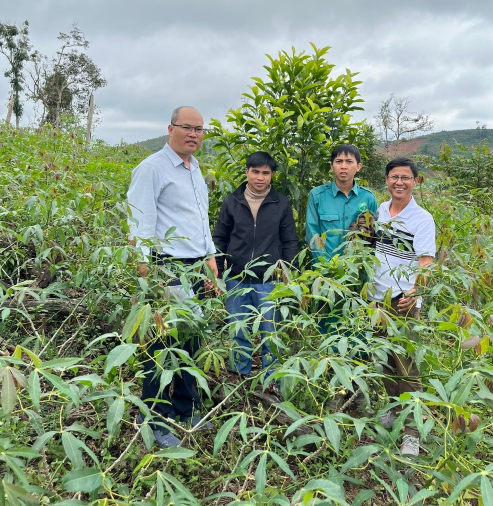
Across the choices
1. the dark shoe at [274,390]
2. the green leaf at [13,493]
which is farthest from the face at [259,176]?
the green leaf at [13,493]

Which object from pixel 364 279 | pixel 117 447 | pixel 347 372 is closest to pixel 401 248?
pixel 364 279

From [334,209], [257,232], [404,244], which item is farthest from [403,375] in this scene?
[257,232]

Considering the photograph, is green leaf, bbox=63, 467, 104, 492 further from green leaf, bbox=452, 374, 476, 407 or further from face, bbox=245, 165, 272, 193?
face, bbox=245, 165, 272, 193

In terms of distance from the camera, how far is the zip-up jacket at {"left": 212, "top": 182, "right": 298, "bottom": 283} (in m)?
2.48

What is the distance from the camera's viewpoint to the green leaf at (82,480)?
36.8 inches

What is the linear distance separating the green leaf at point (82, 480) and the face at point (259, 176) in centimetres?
178

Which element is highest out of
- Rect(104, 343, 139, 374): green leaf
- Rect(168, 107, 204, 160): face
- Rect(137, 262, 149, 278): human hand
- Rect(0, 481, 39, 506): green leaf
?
Rect(168, 107, 204, 160): face

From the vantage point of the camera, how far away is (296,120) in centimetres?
274

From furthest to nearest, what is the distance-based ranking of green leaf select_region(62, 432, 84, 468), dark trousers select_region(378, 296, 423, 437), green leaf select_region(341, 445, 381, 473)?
dark trousers select_region(378, 296, 423, 437)
green leaf select_region(341, 445, 381, 473)
green leaf select_region(62, 432, 84, 468)

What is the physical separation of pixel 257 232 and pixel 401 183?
839mm

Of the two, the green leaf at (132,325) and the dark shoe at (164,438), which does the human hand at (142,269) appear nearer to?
the green leaf at (132,325)

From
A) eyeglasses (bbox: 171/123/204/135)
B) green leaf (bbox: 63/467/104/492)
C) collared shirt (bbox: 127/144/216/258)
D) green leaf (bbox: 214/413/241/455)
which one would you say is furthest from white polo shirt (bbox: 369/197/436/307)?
green leaf (bbox: 63/467/104/492)

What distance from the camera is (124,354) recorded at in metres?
1.07

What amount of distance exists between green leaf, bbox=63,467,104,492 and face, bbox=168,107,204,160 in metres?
1.61
